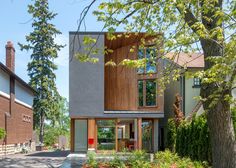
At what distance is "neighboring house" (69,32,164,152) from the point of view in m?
28.8

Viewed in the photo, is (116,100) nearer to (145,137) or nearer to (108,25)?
(145,137)

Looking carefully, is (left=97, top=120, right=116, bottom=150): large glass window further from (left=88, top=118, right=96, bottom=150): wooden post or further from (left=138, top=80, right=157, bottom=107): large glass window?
(left=138, top=80, right=157, bottom=107): large glass window

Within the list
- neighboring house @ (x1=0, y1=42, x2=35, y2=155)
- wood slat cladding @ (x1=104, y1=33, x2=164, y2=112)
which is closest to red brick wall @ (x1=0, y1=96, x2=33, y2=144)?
neighboring house @ (x1=0, y1=42, x2=35, y2=155)

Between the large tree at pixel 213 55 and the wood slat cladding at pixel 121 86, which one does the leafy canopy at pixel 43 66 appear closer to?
the wood slat cladding at pixel 121 86

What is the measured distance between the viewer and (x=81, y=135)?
30.0 metres

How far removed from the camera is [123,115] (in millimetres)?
28828

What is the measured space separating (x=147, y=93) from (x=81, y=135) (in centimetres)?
594

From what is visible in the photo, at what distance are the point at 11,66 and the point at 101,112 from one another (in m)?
11.2

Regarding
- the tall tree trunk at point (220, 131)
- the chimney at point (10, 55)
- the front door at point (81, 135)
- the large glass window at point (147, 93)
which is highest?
the chimney at point (10, 55)

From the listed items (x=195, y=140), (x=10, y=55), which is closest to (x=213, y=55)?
(x=195, y=140)

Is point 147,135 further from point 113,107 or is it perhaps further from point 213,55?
point 213,55

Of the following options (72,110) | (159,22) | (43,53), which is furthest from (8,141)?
(159,22)

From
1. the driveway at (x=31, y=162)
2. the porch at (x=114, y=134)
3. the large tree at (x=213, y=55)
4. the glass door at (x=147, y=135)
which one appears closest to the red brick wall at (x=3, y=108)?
the driveway at (x=31, y=162)

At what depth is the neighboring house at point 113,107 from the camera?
28.8 m
